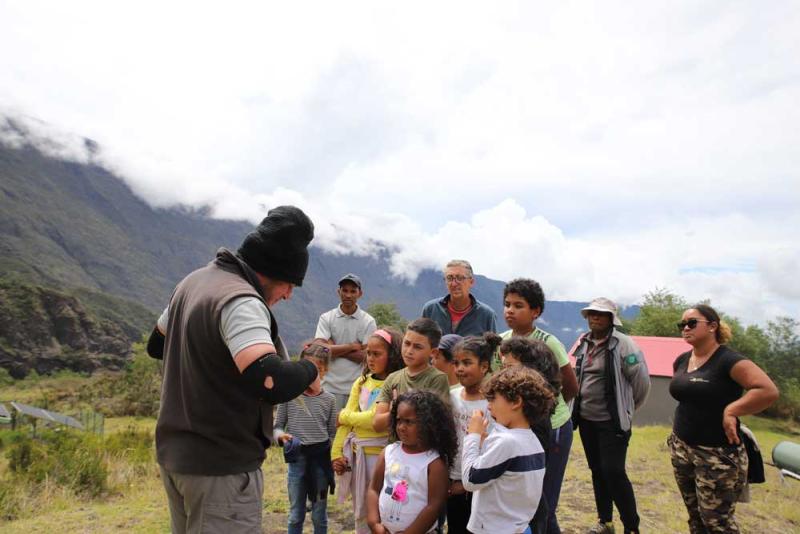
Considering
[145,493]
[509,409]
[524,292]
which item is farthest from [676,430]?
[145,493]

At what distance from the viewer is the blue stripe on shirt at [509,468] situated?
95.9 inches

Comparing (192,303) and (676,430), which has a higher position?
(192,303)

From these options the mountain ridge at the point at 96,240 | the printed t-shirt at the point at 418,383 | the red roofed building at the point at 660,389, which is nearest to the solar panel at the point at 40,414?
the printed t-shirt at the point at 418,383

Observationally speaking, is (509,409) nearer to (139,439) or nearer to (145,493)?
(145,493)

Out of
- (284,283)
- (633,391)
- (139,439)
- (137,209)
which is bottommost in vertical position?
(139,439)

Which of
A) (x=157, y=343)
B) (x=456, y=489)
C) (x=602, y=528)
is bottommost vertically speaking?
(x=602, y=528)

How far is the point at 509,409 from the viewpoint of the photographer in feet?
8.40

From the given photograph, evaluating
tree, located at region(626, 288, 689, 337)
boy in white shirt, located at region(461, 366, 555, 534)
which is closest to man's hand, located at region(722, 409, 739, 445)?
boy in white shirt, located at region(461, 366, 555, 534)

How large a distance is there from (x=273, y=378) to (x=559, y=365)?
2.22 m

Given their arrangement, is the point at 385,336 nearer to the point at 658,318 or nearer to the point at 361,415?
the point at 361,415

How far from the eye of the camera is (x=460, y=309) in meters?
4.34

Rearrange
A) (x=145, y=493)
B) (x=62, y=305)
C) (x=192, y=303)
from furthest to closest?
(x=62, y=305), (x=145, y=493), (x=192, y=303)

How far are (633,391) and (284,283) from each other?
3.31 m

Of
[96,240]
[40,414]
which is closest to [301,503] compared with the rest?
[40,414]
